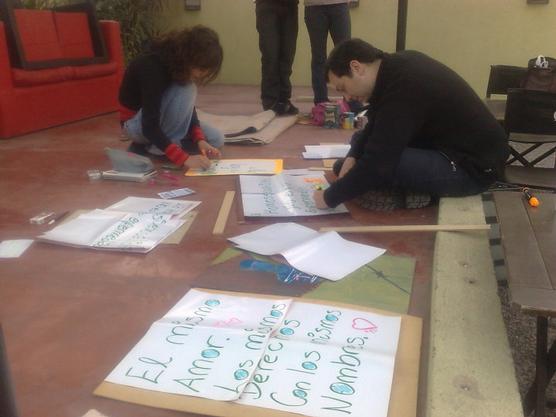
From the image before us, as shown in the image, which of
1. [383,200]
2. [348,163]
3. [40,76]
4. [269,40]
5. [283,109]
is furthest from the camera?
[283,109]

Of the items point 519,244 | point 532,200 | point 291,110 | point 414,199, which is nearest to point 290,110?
point 291,110

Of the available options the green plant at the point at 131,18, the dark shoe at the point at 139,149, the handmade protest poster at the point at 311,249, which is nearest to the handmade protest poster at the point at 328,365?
the handmade protest poster at the point at 311,249

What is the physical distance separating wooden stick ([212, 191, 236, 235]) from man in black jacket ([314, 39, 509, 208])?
296 millimetres

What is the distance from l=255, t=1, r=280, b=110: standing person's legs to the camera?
3.40m

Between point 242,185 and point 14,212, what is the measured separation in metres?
0.77

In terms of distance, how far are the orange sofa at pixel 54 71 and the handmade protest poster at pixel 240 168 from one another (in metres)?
1.50

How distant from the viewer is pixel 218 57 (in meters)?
2.07

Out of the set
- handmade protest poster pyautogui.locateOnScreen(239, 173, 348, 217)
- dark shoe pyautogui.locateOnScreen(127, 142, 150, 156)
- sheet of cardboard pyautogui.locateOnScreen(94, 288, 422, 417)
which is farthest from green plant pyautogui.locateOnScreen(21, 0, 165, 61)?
sheet of cardboard pyautogui.locateOnScreen(94, 288, 422, 417)

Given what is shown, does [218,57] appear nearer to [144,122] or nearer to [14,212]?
[144,122]

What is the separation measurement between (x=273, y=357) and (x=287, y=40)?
2949 mm

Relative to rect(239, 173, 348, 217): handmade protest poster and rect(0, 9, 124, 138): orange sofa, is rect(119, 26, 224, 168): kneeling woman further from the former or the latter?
rect(0, 9, 124, 138): orange sofa

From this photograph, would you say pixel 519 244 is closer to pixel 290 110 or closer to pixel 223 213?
pixel 223 213

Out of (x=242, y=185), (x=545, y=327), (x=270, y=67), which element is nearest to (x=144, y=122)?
(x=242, y=185)

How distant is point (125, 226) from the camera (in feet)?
5.16
